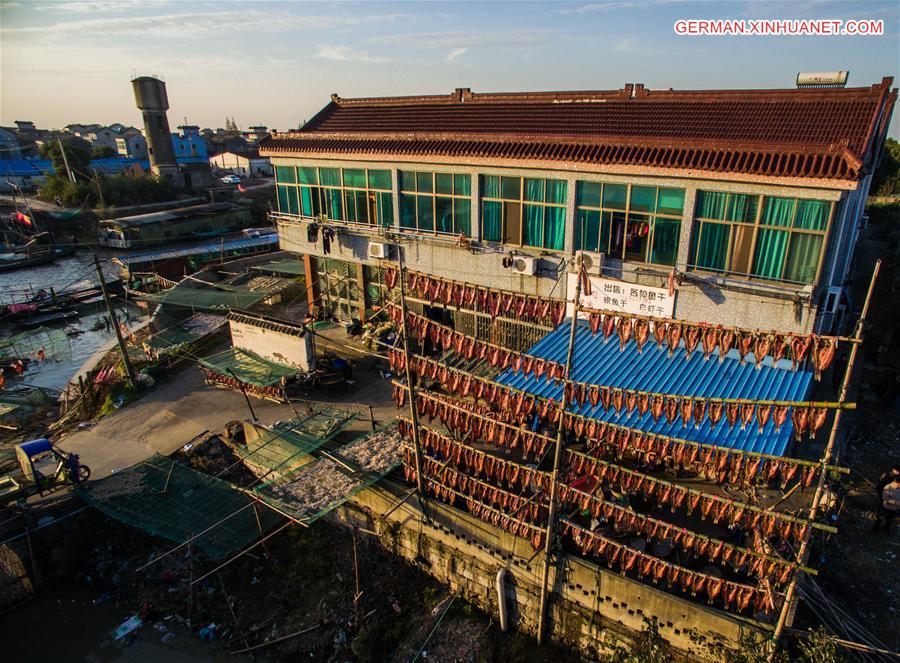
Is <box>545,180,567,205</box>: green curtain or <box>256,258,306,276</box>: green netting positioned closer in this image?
<box>545,180,567,205</box>: green curtain

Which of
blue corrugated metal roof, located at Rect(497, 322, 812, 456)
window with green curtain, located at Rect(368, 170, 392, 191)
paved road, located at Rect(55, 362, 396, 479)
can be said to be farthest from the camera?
window with green curtain, located at Rect(368, 170, 392, 191)

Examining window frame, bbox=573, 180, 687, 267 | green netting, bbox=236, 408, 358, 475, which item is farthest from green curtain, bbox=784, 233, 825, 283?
green netting, bbox=236, 408, 358, 475

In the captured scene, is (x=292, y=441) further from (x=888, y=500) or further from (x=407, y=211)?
(x=888, y=500)

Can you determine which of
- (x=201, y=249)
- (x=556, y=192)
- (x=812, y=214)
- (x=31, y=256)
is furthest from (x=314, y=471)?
(x=31, y=256)

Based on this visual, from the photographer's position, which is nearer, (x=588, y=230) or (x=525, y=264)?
(x=588, y=230)

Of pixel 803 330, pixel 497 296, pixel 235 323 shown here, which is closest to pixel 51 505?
pixel 235 323

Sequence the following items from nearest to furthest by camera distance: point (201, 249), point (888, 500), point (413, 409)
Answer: point (413, 409) → point (888, 500) → point (201, 249)

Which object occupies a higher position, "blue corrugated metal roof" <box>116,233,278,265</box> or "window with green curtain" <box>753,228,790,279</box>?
"window with green curtain" <box>753,228,790,279</box>

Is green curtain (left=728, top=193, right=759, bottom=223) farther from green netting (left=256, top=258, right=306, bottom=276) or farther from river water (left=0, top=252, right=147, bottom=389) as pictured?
river water (left=0, top=252, right=147, bottom=389)
